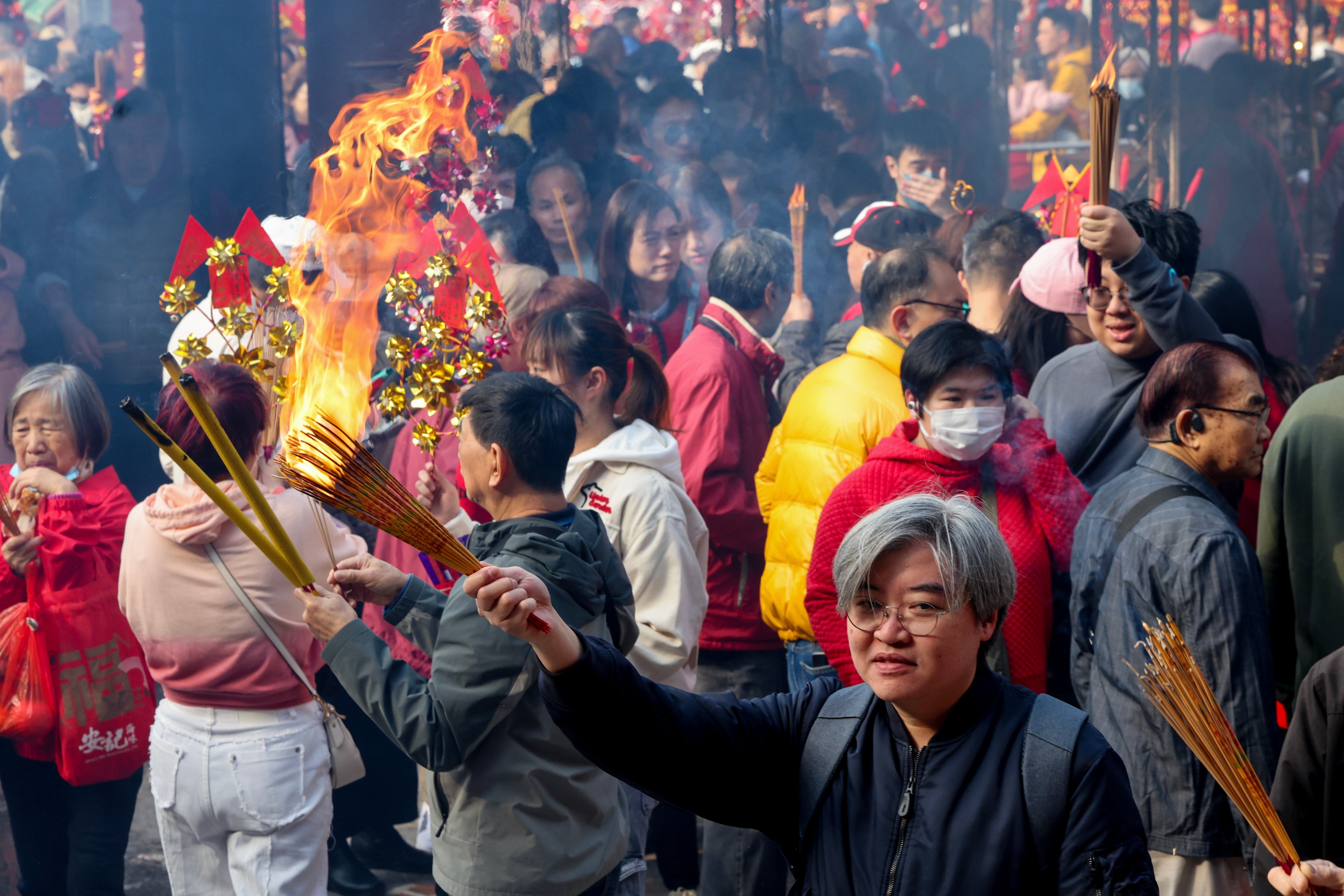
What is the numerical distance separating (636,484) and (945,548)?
1525 mm

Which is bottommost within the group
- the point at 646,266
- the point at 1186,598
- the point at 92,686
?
the point at 92,686

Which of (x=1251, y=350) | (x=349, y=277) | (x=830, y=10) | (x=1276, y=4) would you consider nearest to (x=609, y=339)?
(x=349, y=277)

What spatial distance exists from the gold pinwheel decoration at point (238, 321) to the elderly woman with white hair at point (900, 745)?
203 centimetres

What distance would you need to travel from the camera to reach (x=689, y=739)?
1.60 m

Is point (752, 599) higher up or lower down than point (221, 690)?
lower down

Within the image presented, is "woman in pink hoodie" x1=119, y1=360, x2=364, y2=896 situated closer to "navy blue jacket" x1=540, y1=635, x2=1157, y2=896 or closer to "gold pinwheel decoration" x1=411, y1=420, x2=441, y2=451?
"gold pinwheel decoration" x1=411, y1=420, x2=441, y2=451

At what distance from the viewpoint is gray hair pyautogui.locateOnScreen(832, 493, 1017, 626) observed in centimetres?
155

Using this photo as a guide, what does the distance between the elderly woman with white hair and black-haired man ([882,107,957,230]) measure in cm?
507

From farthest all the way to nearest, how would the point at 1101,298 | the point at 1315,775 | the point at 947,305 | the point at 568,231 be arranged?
the point at 568,231, the point at 947,305, the point at 1101,298, the point at 1315,775

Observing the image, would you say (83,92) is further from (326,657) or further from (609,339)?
(326,657)

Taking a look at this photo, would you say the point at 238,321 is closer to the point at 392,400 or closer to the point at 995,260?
the point at 392,400

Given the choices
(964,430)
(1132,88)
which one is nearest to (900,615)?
(964,430)

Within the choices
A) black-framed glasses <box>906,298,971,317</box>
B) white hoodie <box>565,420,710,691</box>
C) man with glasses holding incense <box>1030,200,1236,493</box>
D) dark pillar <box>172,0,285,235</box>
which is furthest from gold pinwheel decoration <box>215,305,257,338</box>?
dark pillar <box>172,0,285,235</box>

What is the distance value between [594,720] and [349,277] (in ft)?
8.61
